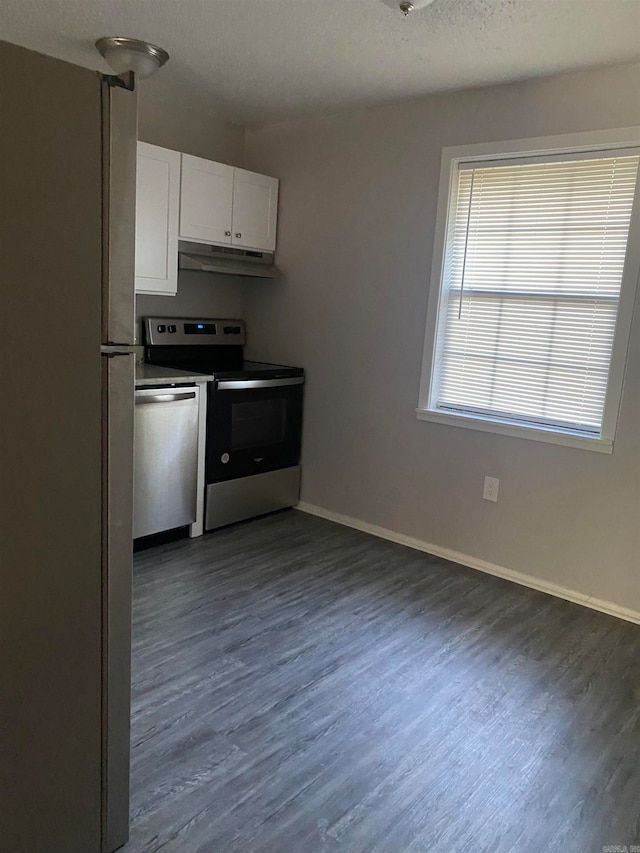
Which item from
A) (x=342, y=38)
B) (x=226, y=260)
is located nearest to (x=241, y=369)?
(x=226, y=260)

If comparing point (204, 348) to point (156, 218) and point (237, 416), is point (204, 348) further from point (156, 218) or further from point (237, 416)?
point (156, 218)

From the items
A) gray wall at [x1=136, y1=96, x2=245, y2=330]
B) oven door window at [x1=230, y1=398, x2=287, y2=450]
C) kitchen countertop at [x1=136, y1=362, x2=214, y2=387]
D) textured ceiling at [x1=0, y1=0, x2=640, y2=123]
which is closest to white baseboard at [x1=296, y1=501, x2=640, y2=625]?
oven door window at [x1=230, y1=398, x2=287, y2=450]

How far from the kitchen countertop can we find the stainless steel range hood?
0.62 m

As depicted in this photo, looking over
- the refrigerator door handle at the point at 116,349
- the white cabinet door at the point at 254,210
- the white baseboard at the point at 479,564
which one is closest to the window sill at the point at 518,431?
the white baseboard at the point at 479,564

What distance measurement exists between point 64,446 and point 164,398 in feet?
6.32

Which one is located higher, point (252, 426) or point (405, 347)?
point (405, 347)

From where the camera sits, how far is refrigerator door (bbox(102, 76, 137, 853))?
48.6 inches

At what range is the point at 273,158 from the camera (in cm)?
400

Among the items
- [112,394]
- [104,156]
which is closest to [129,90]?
[104,156]

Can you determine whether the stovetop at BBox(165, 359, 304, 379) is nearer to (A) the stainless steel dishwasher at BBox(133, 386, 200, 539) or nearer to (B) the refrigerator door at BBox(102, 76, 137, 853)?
(A) the stainless steel dishwasher at BBox(133, 386, 200, 539)

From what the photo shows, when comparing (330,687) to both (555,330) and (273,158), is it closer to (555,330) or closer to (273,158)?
(555,330)

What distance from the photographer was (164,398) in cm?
316

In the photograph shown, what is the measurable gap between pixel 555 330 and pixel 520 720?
1774mm

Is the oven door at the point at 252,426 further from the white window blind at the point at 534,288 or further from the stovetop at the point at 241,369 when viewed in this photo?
the white window blind at the point at 534,288
